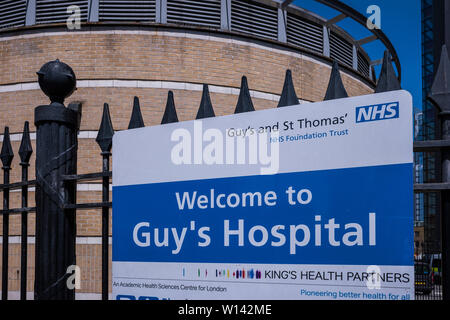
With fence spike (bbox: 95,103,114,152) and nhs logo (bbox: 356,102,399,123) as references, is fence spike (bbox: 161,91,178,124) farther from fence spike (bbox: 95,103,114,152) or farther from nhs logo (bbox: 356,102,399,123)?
nhs logo (bbox: 356,102,399,123)

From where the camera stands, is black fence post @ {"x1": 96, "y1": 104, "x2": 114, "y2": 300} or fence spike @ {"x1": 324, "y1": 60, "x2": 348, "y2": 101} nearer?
fence spike @ {"x1": 324, "y1": 60, "x2": 348, "y2": 101}

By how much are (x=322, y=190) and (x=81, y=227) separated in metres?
6.54

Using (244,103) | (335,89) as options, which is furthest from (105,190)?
(335,89)

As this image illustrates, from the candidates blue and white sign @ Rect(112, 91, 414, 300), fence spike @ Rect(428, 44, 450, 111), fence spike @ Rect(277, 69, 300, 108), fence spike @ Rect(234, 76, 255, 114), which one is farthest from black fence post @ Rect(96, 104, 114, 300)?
fence spike @ Rect(428, 44, 450, 111)

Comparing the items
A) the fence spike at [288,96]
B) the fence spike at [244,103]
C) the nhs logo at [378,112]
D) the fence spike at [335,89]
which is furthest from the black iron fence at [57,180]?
the nhs logo at [378,112]

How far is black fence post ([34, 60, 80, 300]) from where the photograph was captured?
10.1 feet

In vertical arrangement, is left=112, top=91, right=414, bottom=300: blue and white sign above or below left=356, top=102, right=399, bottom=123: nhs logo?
below

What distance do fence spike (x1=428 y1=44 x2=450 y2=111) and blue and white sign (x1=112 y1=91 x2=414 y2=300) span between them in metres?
0.16

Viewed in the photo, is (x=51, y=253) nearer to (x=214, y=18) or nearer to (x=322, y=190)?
(x=322, y=190)

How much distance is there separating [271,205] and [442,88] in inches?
36.2

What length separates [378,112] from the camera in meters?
2.13

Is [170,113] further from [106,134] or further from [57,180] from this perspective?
[57,180]

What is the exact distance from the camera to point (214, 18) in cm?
909
